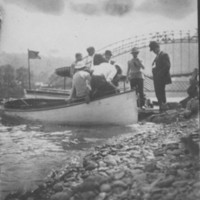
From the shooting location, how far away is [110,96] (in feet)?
10.6

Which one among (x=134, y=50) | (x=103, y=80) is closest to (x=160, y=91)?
(x=134, y=50)

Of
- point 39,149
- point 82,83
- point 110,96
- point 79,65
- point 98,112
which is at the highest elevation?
point 79,65

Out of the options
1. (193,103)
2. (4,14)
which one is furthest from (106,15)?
(193,103)

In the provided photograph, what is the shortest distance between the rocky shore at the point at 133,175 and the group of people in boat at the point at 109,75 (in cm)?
49

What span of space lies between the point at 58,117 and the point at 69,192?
1.91 m

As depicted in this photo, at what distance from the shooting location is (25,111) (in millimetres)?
3791

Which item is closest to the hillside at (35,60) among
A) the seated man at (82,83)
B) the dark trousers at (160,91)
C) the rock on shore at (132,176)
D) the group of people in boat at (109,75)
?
the group of people in boat at (109,75)

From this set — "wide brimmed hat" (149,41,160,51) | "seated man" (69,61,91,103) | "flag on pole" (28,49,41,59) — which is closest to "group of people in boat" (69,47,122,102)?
Answer: "seated man" (69,61,91,103)

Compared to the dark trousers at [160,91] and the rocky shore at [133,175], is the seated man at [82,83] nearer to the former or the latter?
the dark trousers at [160,91]

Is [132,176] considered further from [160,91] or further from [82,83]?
[82,83]

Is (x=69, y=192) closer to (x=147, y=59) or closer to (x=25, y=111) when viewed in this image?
(x=147, y=59)

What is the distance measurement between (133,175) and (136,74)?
122 cm

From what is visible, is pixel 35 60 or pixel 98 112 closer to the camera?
pixel 35 60

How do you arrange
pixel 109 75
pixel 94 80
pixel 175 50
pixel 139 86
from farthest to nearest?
pixel 94 80, pixel 109 75, pixel 139 86, pixel 175 50
